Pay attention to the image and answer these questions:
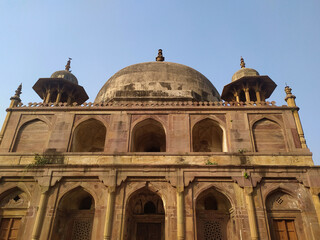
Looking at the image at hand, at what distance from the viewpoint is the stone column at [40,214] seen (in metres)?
10.3

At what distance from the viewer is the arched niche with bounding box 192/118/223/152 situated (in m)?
13.3

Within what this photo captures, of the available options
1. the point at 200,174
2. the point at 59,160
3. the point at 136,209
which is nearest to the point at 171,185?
the point at 200,174

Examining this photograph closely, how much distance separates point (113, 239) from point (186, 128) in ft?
18.5

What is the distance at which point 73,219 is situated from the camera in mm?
11750

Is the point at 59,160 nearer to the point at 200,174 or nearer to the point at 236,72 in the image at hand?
the point at 200,174

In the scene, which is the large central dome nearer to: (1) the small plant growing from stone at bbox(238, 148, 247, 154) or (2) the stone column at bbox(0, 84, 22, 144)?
(2) the stone column at bbox(0, 84, 22, 144)

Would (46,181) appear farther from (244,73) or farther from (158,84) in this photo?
(244,73)

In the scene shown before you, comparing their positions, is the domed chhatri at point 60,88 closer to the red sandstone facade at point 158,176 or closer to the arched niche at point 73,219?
the red sandstone facade at point 158,176

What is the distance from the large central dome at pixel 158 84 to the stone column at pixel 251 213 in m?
7.12

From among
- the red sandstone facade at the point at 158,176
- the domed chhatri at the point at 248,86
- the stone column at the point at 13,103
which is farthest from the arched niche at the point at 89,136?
the domed chhatri at the point at 248,86

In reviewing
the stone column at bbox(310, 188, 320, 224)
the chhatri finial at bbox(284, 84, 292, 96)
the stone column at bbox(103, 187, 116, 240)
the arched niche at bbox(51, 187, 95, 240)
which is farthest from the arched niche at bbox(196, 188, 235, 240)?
the chhatri finial at bbox(284, 84, 292, 96)

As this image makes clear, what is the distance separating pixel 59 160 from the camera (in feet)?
39.2

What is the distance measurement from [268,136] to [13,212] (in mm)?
11538

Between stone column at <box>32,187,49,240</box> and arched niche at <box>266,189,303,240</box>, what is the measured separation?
8875mm
